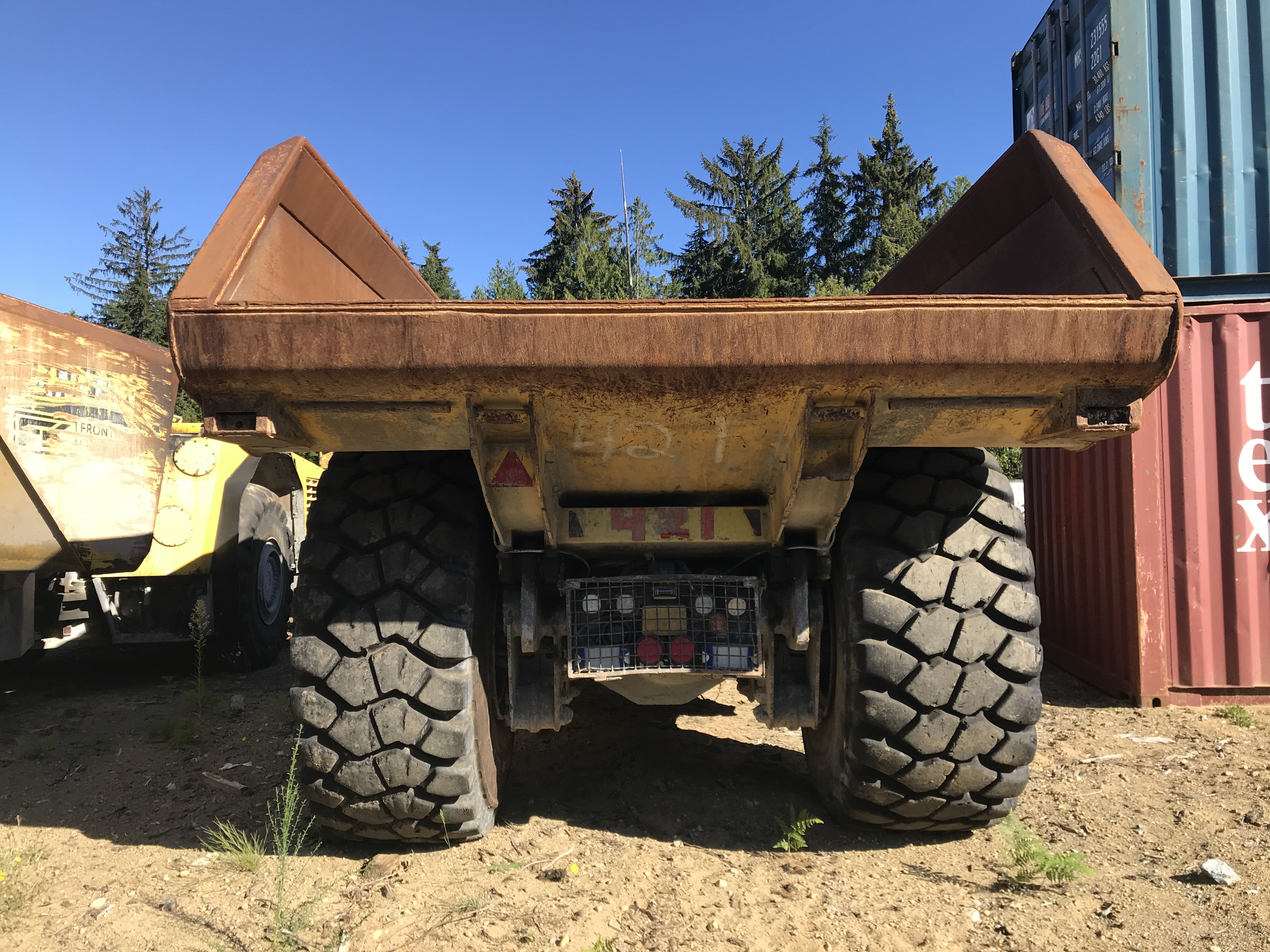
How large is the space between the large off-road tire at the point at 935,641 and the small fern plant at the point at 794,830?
0.20m

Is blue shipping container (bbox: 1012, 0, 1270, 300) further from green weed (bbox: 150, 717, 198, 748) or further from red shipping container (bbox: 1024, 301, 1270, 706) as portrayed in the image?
green weed (bbox: 150, 717, 198, 748)

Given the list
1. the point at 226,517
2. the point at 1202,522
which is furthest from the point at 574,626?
the point at 1202,522

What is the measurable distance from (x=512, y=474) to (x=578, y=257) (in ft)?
84.9

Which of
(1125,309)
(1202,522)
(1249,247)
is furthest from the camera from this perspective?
(1249,247)

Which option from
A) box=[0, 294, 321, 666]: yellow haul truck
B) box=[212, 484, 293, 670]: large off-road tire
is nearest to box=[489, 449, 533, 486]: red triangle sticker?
box=[0, 294, 321, 666]: yellow haul truck

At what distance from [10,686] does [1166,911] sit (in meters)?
6.05

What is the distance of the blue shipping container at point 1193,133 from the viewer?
5.39 m

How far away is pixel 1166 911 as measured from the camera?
2.21 metres

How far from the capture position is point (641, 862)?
2.49 meters

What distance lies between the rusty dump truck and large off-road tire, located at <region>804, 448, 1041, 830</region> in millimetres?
10

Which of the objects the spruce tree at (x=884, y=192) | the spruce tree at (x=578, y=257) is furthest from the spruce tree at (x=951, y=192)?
the spruce tree at (x=578, y=257)

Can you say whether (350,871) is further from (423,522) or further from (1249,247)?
(1249,247)

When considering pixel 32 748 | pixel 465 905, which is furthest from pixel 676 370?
pixel 32 748

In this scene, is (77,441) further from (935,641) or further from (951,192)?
(951,192)
